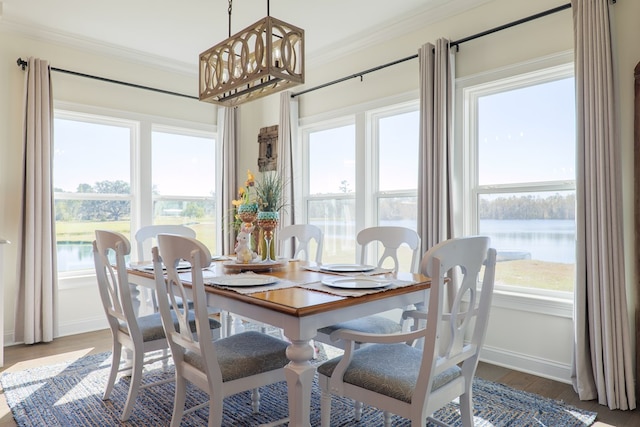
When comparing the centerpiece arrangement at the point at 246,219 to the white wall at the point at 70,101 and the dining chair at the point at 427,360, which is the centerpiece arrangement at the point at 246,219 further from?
the white wall at the point at 70,101

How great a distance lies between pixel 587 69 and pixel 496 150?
0.83 m

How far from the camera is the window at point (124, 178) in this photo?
4.00 metres

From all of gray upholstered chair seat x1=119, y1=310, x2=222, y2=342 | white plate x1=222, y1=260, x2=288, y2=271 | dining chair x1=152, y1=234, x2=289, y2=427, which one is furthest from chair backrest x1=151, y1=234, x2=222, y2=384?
white plate x1=222, y1=260, x2=288, y2=271

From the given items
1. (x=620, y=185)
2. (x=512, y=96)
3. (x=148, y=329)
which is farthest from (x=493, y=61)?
(x=148, y=329)

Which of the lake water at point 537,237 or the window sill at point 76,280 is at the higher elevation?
the lake water at point 537,237

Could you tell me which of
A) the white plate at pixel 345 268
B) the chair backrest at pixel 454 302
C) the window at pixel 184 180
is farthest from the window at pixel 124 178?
the chair backrest at pixel 454 302

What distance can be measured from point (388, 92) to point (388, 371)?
274cm

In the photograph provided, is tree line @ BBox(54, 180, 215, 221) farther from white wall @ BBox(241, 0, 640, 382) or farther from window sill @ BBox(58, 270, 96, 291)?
white wall @ BBox(241, 0, 640, 382)

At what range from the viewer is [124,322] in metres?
2.37

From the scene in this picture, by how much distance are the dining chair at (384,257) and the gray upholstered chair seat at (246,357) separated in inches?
13.3

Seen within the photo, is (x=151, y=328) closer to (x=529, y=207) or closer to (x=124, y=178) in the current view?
(x=124, y=178)

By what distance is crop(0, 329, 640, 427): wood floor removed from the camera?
2.29m

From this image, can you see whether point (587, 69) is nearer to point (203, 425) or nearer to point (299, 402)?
point (299, 402)

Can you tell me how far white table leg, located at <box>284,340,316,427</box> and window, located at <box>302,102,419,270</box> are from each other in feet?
7.28
